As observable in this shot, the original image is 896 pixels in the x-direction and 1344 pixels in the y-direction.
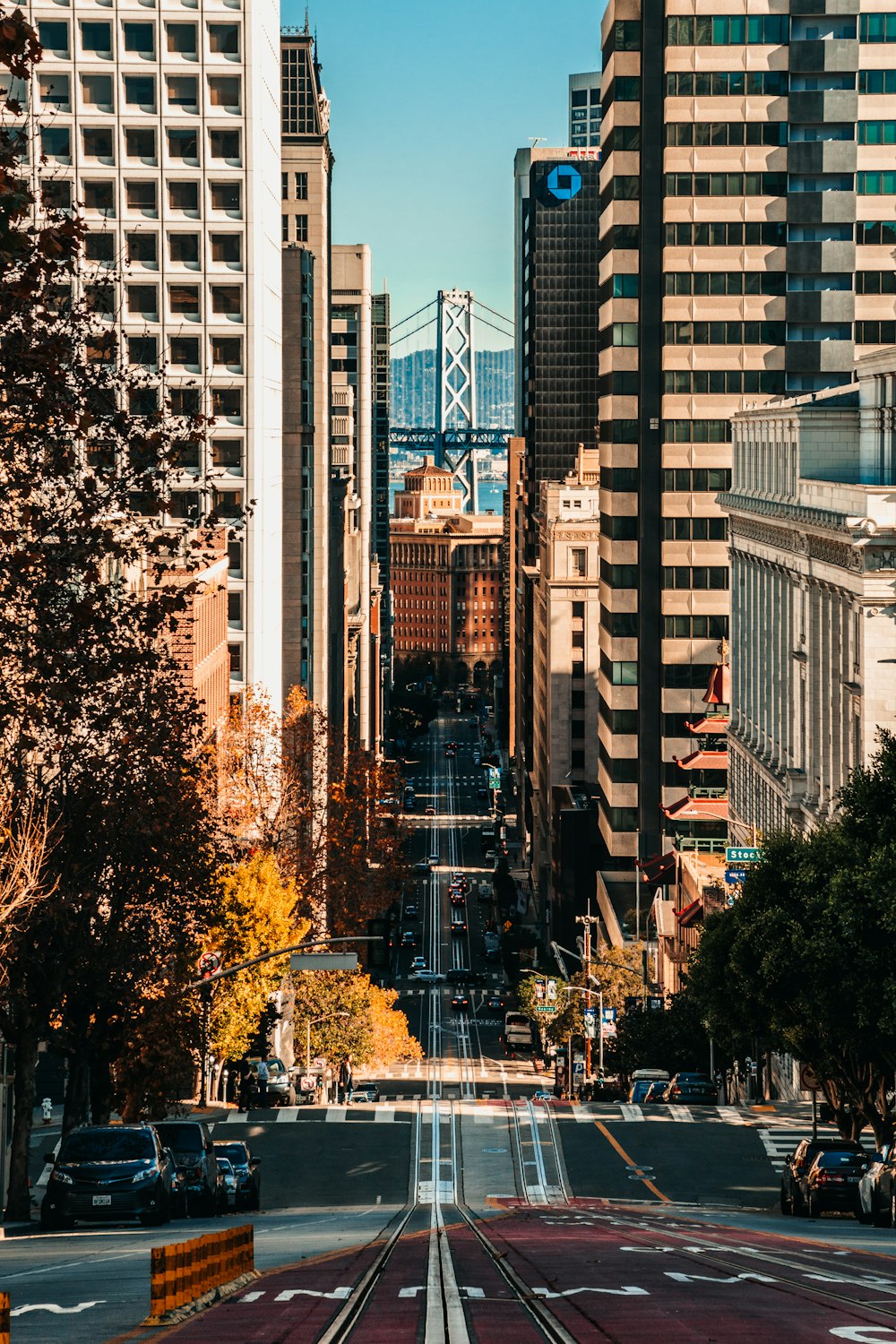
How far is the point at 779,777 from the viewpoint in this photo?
91.4 metres

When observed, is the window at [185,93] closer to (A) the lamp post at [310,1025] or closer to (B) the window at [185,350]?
(B) the window at [185,350]

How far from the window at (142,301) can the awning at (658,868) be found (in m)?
44.6

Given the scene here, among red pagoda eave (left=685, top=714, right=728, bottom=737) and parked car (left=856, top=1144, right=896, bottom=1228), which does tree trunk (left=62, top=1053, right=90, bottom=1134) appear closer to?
parked car (left=856, top=1144, right=896, bottom=1228)

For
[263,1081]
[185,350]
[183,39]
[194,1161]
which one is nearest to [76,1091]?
[194,1161]

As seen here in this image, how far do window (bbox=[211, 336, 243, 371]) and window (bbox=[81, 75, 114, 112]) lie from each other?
12253mm

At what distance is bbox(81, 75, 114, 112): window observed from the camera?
102 meters

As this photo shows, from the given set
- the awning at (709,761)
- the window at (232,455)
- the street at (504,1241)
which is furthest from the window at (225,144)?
the street at (504,1241)

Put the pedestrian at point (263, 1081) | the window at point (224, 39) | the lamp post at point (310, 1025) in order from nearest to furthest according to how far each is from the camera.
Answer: the pedestrian at point (263, 1081) < the lamp post at point (310, 1025) < the window at point (224, 39)

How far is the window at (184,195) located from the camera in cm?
10394

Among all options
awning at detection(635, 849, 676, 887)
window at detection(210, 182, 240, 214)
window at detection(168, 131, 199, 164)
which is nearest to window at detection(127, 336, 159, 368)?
window at detection(210, 182, 240, 214)

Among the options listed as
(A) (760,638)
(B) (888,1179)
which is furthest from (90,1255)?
(A) (760,638)

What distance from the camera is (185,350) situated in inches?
4176

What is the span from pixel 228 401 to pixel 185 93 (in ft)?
49.4

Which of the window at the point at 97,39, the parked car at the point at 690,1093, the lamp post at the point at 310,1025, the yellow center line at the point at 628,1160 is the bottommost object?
the yellow center line at the point at 628,1160
